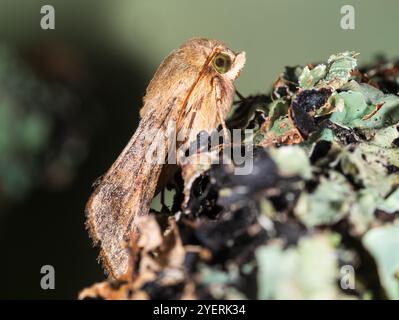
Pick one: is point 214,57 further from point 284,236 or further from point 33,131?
point 33,131

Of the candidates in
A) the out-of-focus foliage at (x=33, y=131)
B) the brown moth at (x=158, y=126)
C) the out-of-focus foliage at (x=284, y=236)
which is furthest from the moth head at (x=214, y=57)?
the out-of-focus foliage at (x=33, y=131)

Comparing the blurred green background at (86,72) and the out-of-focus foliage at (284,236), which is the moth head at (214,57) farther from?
the blurred green background at (86,72)

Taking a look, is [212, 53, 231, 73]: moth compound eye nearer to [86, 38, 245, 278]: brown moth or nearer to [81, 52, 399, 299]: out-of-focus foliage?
[86, 38, 245, 278]: brown moth

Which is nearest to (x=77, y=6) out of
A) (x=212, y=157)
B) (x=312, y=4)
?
(x=312, y=4)

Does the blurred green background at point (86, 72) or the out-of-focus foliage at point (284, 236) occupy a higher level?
the blurred green background at point (86, 72)
